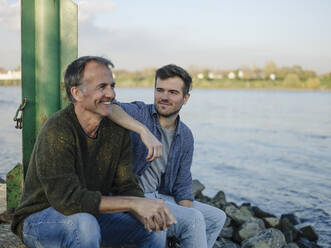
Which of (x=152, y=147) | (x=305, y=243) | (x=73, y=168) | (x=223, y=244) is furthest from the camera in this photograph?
(x=305, y=243)

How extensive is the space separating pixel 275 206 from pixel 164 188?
649cm

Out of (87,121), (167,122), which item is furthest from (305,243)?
(87,121)

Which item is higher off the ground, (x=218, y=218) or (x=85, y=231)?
(x=85, y=231)

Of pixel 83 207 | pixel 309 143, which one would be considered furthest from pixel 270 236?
pixel 309 143

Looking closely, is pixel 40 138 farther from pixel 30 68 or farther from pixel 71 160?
pixel 30 68

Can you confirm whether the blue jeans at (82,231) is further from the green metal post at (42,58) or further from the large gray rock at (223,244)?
the large gray rock at (223,244)

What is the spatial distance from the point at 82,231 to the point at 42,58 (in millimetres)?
1756

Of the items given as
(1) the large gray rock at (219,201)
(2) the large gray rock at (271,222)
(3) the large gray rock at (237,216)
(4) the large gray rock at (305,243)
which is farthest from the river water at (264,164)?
(3) the large gray rock at (237,216)

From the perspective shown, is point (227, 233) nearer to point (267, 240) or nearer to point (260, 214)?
point (267, 240)

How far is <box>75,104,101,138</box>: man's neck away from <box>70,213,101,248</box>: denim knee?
1.91ft

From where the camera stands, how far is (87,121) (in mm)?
2721

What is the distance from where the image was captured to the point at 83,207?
8.04ft

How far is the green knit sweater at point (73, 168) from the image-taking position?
2443 mm

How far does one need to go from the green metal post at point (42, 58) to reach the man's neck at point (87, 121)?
0.98m
